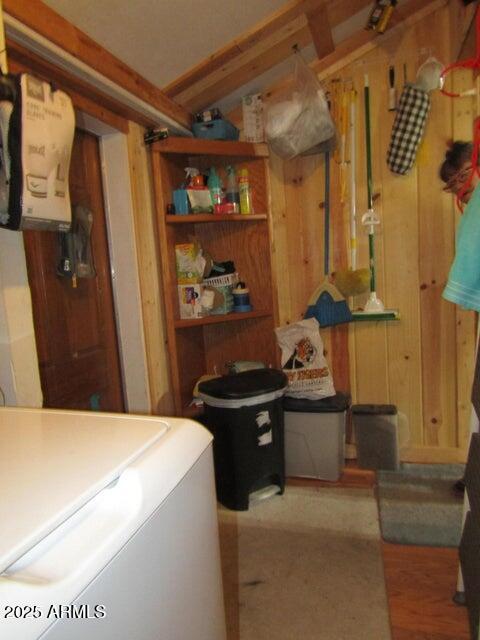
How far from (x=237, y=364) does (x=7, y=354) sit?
1.18 m

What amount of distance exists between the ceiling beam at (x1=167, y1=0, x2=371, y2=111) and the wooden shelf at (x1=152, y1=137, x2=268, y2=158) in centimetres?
21

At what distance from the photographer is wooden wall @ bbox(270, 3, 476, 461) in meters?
1.81

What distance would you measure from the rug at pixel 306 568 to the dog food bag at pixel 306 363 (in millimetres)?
482

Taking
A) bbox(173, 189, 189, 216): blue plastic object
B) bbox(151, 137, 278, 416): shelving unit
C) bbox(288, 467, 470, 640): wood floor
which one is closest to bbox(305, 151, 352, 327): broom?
bbox(151, 137, 278, 416): shelving unit

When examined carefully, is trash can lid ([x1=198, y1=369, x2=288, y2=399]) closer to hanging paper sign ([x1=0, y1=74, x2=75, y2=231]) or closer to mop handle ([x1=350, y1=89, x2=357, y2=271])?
mop handle ([x1=350, y1=89, x2=357, y2=271])

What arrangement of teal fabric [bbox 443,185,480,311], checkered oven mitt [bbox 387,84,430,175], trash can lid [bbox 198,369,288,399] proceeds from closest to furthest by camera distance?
teal fabric [bbox 443,185,480,311] → trash can lid [bbox 198,369,288,399] → checkered oven mitt [bbox 387,84,430,175]

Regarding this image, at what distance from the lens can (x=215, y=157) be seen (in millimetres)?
1960

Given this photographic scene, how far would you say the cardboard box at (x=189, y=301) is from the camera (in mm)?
1895

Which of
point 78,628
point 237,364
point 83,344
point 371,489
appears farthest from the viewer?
point 237,364

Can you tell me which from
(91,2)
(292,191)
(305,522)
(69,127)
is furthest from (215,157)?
(305,522)

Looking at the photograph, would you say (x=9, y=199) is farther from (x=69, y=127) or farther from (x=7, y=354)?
(x=7, y=354)

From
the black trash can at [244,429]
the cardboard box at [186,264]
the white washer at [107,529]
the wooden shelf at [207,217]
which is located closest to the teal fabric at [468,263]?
the white washer at [107,529]

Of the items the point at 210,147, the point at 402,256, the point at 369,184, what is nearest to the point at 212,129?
the point at 210,147

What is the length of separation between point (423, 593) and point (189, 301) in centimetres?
147
